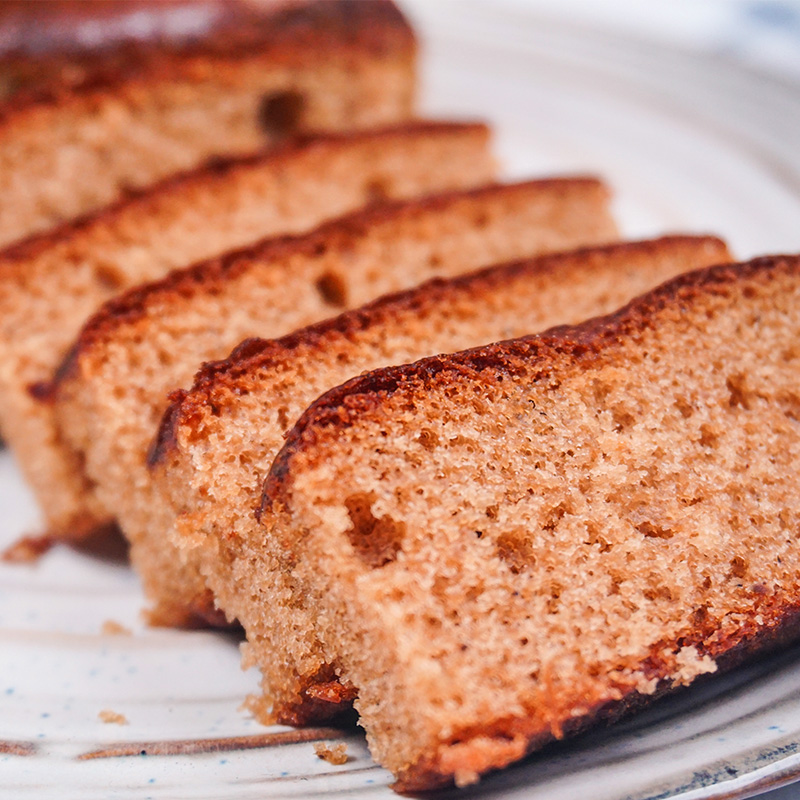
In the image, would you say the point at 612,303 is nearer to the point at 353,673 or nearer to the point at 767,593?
the point at 767,593

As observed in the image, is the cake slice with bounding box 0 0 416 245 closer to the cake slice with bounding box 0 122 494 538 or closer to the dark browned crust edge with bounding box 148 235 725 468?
the cake slice with bounding box 0 122 494 538

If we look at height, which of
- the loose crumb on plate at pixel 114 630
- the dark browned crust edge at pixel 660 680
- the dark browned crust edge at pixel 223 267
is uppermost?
the dark browned crust edge at pixel 223 267

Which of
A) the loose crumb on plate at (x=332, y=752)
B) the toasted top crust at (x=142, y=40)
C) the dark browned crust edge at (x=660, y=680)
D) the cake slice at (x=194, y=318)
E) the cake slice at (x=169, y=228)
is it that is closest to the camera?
the dark browned crust edge at (x=660, y=680)

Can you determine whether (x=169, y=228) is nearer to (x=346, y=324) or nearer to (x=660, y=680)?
(x=346, y=324)

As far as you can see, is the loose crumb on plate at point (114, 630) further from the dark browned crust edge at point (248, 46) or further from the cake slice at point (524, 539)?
the dark browned crust edge at point (248, 46)

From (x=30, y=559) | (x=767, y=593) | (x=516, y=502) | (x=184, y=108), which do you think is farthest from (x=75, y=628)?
(x=184, y=108)

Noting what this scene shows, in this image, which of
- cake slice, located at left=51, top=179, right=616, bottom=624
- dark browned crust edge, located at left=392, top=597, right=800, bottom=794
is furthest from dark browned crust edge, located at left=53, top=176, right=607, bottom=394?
dark browned crust edge, located at left=392, top=597, right=800, bottom=794

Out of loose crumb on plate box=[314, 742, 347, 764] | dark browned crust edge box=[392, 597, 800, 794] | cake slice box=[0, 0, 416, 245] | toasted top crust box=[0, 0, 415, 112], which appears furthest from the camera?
toasted top crust box=[0, 0, 415, 112]

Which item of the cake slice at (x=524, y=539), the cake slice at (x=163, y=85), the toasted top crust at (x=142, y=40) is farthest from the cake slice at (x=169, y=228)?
the cake slice at (x=524, y=539)
